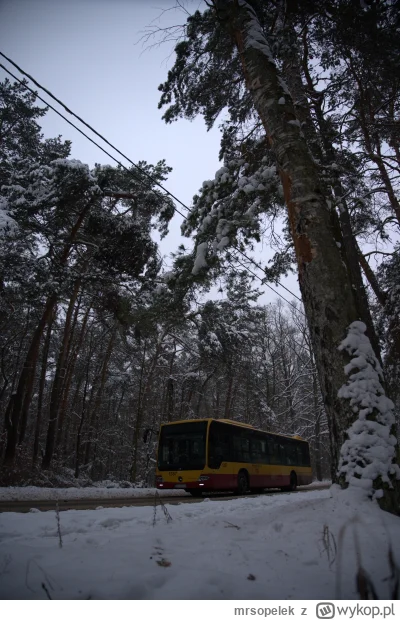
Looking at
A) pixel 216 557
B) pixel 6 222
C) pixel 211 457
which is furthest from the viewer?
pixel 211 457

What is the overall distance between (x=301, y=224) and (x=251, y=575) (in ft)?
12.7

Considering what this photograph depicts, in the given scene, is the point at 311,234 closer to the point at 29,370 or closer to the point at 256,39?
the point at 256,39

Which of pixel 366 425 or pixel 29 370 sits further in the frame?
pixel 29 370

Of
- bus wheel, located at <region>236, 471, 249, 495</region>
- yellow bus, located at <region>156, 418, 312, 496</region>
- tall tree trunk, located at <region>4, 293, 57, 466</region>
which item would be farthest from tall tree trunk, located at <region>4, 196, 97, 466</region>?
bus wheel, located at <region>236, 471, 249, 495</region>

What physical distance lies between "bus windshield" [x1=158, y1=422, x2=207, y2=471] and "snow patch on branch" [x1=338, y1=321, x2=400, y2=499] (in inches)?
344

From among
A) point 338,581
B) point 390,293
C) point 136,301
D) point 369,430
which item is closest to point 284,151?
point 369,430

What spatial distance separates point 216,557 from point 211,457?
9.52 meters

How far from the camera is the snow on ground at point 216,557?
6.12 ft

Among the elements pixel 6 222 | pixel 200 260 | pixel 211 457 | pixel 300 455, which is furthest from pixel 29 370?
pixel 300 455

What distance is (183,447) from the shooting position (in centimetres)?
1180

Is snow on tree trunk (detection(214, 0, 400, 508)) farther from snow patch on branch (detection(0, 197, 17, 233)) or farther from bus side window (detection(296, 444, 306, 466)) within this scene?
bus side window (detection(296, 444, 306, 466))

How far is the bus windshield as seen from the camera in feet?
37.6

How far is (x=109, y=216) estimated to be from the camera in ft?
44.0
